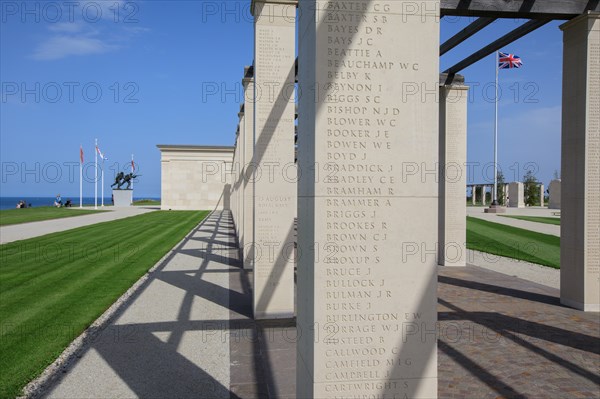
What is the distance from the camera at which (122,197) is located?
6688 cm

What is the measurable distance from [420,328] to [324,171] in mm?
1401

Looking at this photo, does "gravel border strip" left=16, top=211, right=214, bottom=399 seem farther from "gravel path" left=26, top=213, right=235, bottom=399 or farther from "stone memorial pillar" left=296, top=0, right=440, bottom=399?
"stone memorial pillar" left=296, top=0, right=440, bottom=399

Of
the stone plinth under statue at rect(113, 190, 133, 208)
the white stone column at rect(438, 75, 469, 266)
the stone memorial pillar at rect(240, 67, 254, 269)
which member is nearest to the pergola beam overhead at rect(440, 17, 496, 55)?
the white stone column at rect(438, 75, 469, 266)

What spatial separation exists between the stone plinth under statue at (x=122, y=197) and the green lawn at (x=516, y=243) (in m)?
52.9

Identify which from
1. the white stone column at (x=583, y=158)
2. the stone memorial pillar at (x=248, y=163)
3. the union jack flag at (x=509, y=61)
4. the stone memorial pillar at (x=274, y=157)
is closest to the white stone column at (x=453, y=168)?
the white stone column at (x=583, y=158)

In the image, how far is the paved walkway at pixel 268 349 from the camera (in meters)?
5.25

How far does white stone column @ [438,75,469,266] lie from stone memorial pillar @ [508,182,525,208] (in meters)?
44.4

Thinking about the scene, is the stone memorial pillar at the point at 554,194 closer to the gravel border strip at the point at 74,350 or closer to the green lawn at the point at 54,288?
the green lawn at the point at 54,288

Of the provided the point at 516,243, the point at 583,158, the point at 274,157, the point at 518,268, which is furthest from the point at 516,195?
the point at 274,157

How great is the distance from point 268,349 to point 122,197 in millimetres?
65343

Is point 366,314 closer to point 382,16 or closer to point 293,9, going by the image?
point 382,16

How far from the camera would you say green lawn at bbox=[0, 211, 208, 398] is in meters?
6.24

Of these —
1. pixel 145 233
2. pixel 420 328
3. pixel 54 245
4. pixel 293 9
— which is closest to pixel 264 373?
pixel 420 328

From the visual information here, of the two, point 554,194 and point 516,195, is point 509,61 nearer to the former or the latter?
point 554,194
